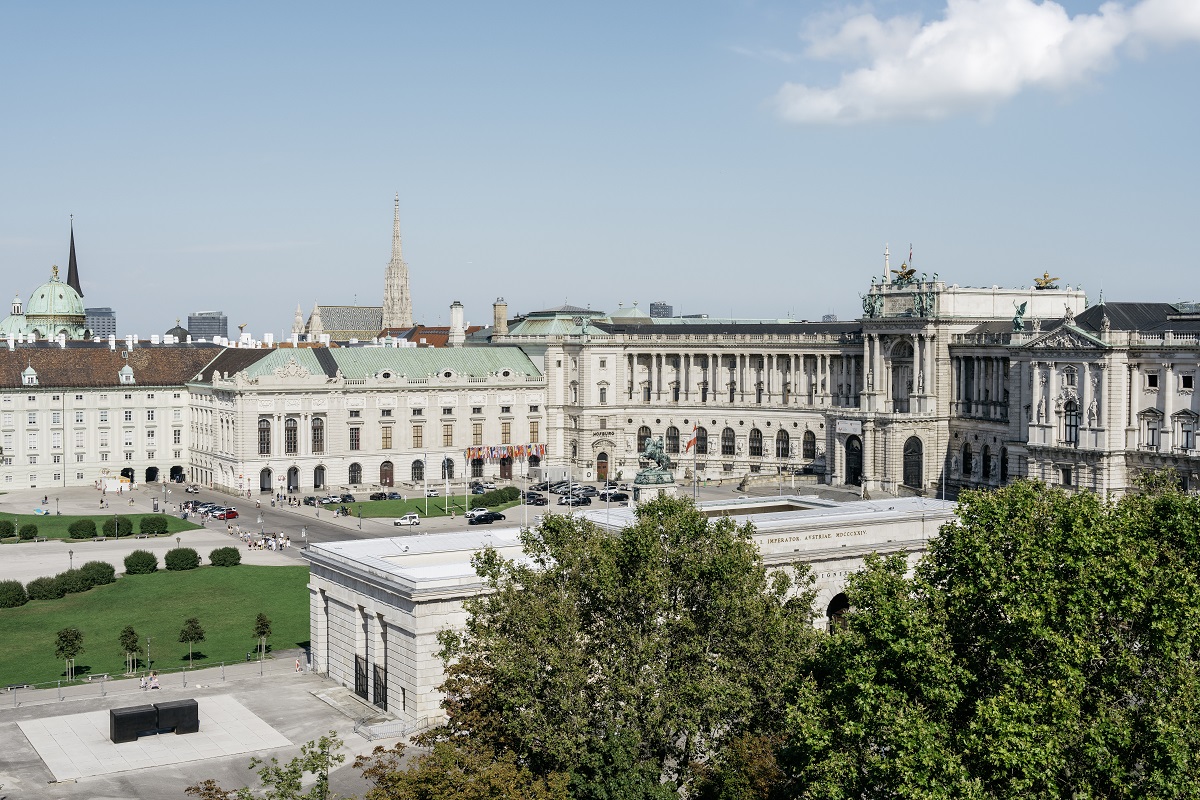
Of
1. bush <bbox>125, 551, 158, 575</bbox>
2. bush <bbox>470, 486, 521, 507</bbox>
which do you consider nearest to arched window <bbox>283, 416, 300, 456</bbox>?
bush <bbox>470, 486, 521, 507</bbox>

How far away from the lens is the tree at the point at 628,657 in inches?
1844

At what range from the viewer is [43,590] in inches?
3501

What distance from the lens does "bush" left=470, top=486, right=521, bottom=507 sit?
423 feet

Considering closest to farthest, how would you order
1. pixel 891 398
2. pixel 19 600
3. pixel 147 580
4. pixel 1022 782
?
pixel 1022 782 → pixel 19 600 → pixel 147 580 → pixel 891 398

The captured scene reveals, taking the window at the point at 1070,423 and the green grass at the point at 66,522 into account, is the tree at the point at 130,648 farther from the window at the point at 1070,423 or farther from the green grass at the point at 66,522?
the window at the point at 1070,423

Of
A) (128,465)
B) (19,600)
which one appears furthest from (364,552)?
(128,465)

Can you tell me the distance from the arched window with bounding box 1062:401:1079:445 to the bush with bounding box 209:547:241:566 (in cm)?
6511

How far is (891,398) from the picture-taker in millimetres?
137875

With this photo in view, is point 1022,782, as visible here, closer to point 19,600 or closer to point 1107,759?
point 1107,759

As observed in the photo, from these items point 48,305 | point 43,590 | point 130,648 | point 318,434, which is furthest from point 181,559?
point 48,305

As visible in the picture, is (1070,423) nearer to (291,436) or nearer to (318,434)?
(318,434)

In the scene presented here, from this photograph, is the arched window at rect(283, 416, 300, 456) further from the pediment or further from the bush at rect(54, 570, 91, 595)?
the pediment

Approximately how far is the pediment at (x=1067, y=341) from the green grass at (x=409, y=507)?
4997 cm

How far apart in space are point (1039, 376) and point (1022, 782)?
258 feet
